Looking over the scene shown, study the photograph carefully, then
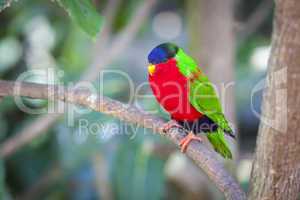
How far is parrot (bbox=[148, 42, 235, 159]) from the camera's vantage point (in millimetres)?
2383

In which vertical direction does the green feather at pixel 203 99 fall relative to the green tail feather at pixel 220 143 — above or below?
above

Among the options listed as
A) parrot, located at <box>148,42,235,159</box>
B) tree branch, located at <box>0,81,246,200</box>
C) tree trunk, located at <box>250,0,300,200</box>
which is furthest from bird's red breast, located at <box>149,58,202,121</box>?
tree trunk, located at <box>250,0,300,200</box>

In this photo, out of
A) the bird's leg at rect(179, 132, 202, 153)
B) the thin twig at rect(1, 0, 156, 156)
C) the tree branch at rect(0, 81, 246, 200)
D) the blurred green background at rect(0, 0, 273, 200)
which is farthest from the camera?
the blurred green background at rect(0, 0, 273, 200)

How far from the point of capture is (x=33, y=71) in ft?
12.1

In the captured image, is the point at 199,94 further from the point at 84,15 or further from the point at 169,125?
the point at 84,15

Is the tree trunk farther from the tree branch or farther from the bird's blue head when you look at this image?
the bird's blue head

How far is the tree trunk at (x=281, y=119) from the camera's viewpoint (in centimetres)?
141

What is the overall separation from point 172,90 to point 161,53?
0.15m

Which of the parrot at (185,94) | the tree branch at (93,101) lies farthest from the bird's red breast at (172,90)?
the tree branch at (93,101)

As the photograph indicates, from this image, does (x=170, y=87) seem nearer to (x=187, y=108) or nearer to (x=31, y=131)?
(x=187, y=108)

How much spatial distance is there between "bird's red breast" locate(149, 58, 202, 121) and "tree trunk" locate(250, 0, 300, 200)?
0.77 m

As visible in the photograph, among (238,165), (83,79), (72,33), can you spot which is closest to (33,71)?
(72,33)

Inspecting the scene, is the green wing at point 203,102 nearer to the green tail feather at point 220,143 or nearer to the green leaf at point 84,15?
the green tail feather at point 220,143

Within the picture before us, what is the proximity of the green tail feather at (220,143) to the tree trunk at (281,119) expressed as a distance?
735mm
